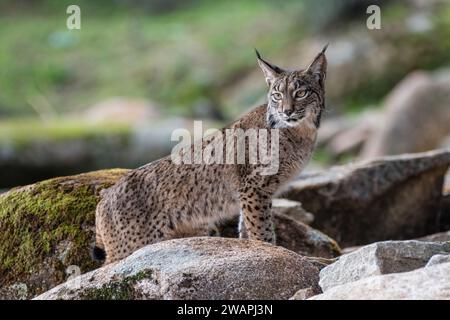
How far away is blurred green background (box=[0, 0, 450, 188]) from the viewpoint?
74.1ft

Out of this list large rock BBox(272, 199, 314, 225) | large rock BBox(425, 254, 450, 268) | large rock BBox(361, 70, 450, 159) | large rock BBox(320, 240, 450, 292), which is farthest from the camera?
large rock BBox(361, 70, 450, 159)

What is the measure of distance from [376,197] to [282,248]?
3.75m

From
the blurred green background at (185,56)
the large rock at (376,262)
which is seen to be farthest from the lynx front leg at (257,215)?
the blurred green background at (185,56)

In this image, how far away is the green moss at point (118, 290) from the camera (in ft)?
21.6

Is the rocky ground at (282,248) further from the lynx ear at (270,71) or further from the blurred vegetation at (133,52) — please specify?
the blurred vegetation at (133,52)

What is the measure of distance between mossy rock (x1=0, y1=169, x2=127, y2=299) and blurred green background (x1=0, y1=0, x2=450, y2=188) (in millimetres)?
9183

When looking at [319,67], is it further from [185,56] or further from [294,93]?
[185,56]

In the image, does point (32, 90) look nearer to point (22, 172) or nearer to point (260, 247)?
point (22, 172)

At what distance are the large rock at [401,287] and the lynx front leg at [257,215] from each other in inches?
93.3

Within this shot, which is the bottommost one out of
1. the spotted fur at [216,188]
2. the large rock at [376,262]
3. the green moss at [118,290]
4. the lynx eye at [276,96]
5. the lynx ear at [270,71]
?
the green moss at [118,290]

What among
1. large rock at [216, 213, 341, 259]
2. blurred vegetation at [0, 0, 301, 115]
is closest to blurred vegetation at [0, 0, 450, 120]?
blurred vegetation at [0, 0, 301, 115]

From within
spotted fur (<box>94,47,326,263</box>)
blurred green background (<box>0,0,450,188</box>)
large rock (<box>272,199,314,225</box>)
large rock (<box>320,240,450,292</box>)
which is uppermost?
blurred green background (<box>0,0,450,188</box>)

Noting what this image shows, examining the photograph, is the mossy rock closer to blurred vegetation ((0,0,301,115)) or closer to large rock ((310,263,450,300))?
large rock ((310,263,450,300))

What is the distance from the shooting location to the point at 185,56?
2566 centimetres
